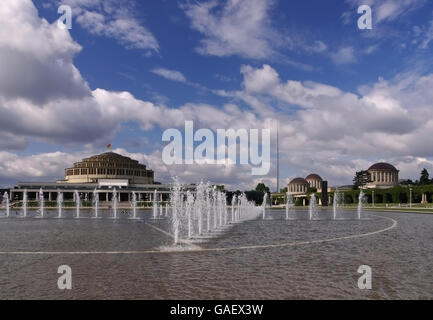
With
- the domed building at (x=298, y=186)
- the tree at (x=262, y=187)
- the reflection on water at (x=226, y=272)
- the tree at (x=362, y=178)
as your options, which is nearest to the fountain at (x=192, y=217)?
the reflection on water at (x=226, y=272)

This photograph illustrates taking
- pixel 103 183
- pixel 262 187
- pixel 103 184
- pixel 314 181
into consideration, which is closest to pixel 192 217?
pixel 103 184

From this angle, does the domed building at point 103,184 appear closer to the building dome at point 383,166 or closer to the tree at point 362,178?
the tree at point 362,178

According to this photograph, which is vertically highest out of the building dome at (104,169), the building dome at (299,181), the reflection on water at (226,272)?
the building dome at (104,169)

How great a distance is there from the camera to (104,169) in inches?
5753

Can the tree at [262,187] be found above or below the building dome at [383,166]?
below

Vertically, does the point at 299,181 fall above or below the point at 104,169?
below

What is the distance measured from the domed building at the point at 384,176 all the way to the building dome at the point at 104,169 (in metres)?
90.1

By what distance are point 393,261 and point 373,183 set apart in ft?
469

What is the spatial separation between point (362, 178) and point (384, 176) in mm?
16675

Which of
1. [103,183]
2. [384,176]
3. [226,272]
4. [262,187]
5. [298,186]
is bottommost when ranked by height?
[226,272]

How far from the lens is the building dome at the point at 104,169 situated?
145625mm

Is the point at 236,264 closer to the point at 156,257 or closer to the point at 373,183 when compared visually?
the point at 156,257

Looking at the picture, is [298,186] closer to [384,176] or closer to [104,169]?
[384,176]
